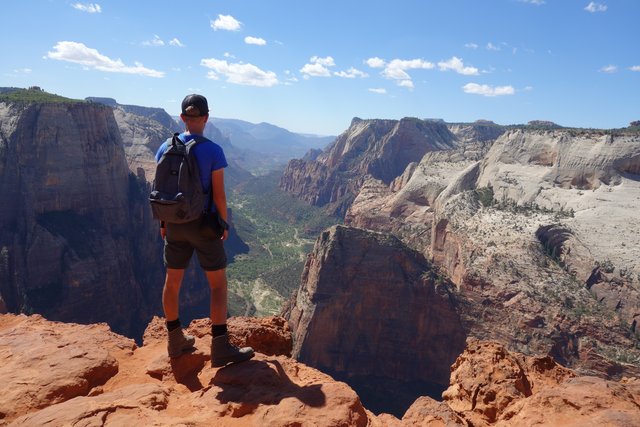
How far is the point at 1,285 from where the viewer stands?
36.5 metres

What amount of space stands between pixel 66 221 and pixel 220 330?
141 feet

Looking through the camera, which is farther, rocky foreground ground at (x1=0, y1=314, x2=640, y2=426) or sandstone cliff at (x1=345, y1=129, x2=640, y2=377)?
sandstone cliff at (x1=345, y1=129, x2=640, y2=377)

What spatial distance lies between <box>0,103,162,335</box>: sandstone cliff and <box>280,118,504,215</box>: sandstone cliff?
229 feet

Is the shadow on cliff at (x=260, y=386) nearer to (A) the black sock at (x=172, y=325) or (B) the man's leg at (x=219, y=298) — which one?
(B) the man's leg at (x=219, y=298)

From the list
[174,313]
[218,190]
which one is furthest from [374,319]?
[218,190]

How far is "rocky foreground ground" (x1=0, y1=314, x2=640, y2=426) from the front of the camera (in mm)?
4484

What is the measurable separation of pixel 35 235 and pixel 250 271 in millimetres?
33484

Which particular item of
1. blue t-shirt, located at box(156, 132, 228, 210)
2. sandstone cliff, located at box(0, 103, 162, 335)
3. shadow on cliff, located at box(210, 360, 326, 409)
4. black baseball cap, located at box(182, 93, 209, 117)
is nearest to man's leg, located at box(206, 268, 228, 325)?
shadow on cliff, located at box(210, 360, 326, 409)

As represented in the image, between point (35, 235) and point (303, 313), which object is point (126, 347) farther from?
point (35, 235)

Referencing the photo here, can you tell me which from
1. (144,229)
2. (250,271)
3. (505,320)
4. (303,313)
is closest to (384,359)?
(303,313)

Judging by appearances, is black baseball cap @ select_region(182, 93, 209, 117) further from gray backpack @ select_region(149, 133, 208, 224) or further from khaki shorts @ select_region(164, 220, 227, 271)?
khaki shorts @ select_region(164, 220, 227, 271)

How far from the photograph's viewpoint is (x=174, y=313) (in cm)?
598

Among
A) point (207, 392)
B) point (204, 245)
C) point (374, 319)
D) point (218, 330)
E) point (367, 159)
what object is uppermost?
point (367, 159)

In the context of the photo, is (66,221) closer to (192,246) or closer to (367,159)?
(192,246)
